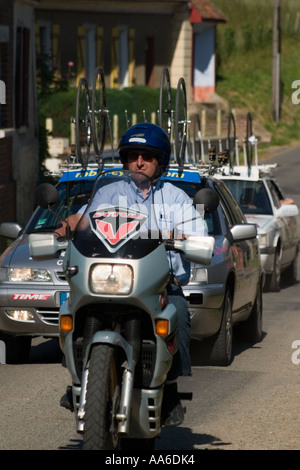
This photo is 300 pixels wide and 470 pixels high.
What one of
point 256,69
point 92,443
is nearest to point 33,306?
point 92,443

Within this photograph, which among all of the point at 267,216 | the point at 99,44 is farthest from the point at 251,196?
the point at 99,44

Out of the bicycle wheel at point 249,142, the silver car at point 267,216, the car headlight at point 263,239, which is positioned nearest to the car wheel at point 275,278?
the silver car at point 267,216

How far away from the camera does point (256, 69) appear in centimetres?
5688

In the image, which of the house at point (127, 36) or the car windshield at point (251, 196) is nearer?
the car windshield at point (251, 196)

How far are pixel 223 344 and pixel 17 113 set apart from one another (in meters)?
16.4

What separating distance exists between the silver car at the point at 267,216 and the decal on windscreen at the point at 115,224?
10402 mm

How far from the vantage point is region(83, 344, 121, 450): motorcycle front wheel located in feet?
19.2

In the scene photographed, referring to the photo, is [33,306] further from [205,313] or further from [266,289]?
[266,289]

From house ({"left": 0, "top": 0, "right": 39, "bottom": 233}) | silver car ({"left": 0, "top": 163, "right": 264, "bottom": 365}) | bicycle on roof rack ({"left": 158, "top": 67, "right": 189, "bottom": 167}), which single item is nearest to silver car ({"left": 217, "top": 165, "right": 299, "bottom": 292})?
bicycle on roof rack ({"left": 158, "top": 67, "right": 189, "bottom": 167})

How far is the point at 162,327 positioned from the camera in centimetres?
627

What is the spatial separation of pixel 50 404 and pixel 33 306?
1.72 m

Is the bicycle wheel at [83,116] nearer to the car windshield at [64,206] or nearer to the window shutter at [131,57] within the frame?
the car windshield at [64,206]

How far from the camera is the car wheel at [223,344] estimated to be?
Result: 10.5 m
